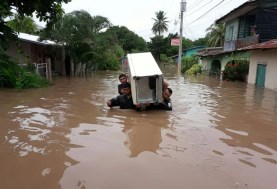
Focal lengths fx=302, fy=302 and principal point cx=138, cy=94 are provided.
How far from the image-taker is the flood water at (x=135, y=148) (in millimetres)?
4566

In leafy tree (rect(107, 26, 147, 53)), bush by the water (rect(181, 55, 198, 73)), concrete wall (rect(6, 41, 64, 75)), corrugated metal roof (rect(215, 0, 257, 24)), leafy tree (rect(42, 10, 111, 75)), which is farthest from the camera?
leafy tree (rect(107, 26, 147, 53))

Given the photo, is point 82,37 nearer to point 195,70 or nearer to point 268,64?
point 268,64

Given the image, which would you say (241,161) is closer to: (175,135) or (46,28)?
(175,135)

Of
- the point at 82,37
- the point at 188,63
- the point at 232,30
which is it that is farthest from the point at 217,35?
the point at 82,37

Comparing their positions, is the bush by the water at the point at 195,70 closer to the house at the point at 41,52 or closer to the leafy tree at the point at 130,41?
the house at the point at 41,52

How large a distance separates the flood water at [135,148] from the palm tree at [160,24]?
60.1m

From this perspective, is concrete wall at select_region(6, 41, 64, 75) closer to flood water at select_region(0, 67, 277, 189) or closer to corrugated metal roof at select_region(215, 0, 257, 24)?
flood water at select_region(0, 67, 277, 189)

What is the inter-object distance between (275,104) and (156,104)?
5.21 m

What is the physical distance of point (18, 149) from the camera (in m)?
5.75

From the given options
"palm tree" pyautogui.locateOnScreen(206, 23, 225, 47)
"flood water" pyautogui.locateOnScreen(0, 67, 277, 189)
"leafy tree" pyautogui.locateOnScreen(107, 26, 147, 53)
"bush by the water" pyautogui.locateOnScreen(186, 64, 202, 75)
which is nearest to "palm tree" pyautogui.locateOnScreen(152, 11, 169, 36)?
"leafy tree" pyautogui.locateOnScreen(107, 26, 147, 53)

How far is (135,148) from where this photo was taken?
6.13 metres

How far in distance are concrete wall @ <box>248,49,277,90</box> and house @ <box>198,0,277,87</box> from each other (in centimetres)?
120

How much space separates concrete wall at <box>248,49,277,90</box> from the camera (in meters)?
16.6

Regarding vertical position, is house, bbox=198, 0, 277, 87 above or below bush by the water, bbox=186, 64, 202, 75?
above
